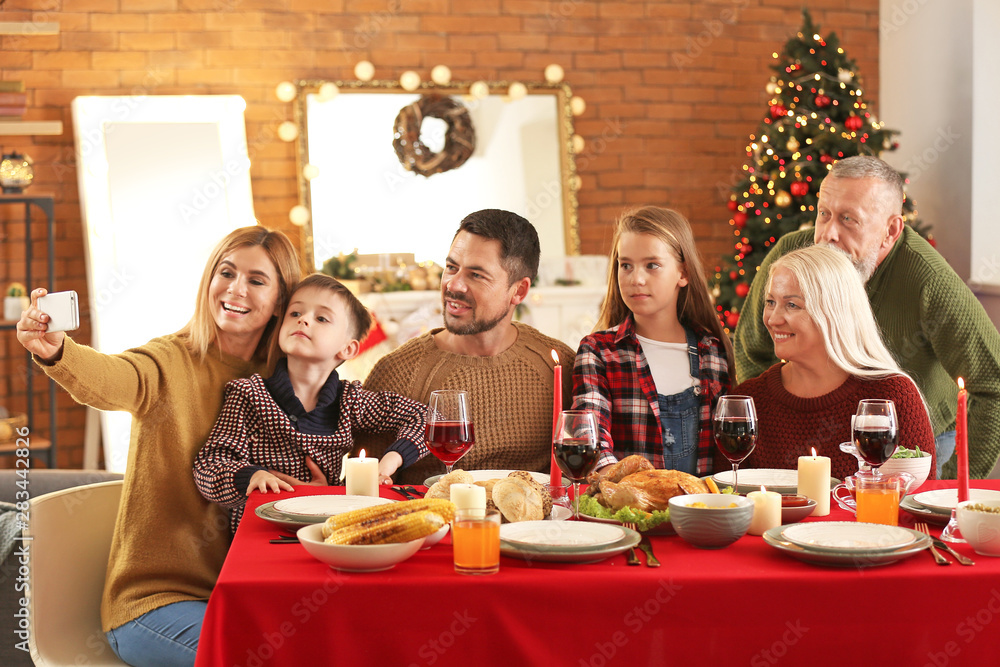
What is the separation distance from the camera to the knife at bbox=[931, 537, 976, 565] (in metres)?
1.41

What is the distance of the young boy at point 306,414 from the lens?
207 centimetres

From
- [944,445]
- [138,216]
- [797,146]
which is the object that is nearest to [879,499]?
[944,445]

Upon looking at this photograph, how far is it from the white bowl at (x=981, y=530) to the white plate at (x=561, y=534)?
530 mm

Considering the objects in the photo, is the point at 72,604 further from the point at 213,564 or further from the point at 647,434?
the point at 647,434

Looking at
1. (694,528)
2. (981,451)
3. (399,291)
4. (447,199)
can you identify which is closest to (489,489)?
(694,528)

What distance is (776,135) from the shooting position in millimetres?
5039

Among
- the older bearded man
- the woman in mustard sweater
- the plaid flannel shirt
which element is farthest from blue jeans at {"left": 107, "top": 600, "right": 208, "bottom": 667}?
the older bearded man

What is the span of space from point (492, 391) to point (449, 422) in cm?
68

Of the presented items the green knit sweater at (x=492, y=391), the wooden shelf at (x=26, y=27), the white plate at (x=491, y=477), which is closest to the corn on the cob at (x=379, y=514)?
the white plate at (x=491, y=477)

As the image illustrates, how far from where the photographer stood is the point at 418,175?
5602 mm

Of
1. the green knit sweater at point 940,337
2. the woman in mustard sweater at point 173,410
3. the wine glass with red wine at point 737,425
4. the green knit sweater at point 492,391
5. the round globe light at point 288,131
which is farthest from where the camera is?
the round globe light at point 288,131

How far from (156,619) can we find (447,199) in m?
3.95

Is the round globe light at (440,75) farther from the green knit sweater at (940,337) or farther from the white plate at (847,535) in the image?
the white plate at (847,535)

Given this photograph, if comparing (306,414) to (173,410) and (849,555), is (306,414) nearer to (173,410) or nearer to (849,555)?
(173,410)
